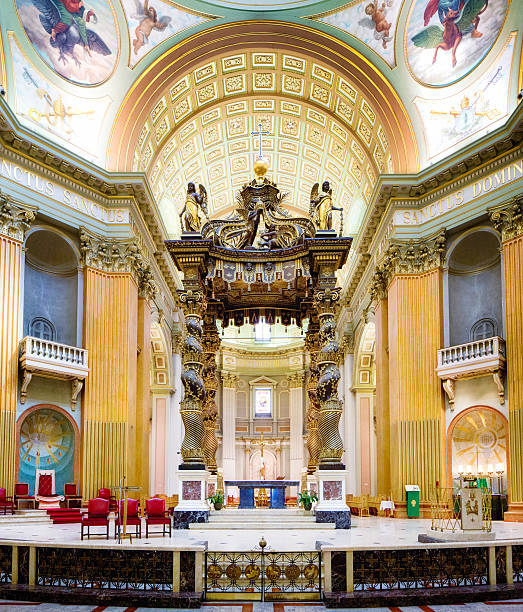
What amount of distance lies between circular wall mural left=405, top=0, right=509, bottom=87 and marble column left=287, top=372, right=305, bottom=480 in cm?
2299

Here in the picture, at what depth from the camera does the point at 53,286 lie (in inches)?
852

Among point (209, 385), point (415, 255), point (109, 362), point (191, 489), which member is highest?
point (415, 255)

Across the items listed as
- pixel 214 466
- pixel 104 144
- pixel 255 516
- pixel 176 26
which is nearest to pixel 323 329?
pixel 255 516

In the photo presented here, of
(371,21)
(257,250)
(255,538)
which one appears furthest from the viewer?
(371,21)

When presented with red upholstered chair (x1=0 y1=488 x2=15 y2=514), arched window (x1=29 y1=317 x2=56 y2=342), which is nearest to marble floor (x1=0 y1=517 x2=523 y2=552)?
red upholstered chair (x1=0 y1=488 x2=15 y2=514)

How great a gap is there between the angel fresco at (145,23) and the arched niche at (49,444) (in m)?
11.6

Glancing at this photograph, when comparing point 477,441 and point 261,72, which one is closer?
point 477,441

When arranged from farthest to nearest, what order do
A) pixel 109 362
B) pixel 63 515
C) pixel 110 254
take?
pixel 110 254 < pixel 109 362 < pixel 63 515

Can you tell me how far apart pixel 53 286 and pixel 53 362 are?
10.4 feet

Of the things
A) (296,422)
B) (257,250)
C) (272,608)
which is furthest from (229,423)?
(272,608)

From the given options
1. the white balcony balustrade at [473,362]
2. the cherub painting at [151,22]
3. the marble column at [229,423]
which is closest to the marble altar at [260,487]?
the white balcony balustrade at [473,362]

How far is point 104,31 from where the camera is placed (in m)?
Answer: 22.2

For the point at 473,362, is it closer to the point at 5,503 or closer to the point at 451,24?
the point at 451,24

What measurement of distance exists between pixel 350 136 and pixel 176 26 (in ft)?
26.4
